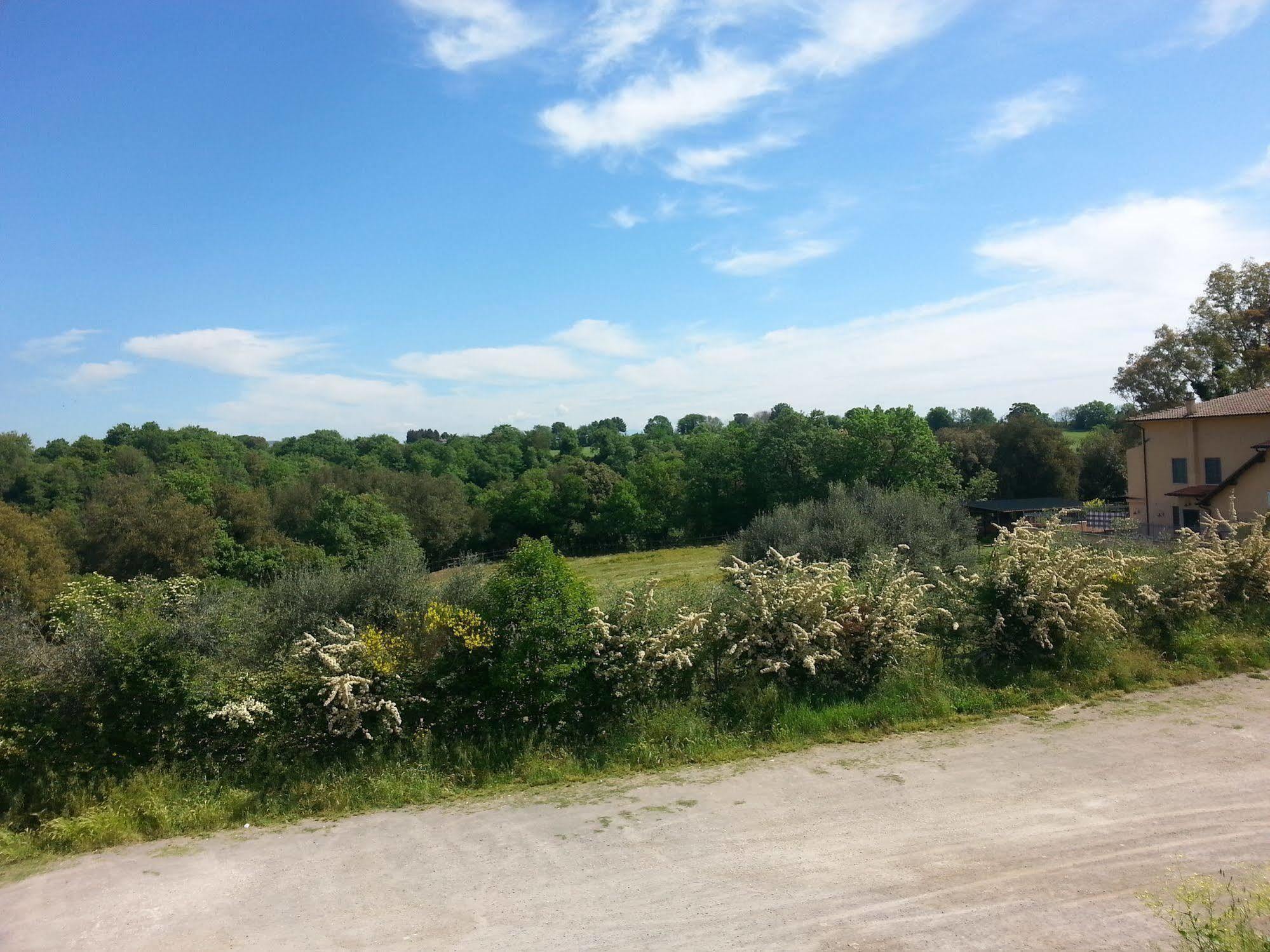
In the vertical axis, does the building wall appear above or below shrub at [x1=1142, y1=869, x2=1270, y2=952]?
above

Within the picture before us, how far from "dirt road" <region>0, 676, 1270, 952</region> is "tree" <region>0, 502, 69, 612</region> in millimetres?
24471

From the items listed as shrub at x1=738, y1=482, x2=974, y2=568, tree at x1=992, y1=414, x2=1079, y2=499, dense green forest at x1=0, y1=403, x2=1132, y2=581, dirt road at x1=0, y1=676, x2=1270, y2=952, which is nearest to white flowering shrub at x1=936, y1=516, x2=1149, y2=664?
dirt road at x1=0, y1=676, x2=1270, y2=952

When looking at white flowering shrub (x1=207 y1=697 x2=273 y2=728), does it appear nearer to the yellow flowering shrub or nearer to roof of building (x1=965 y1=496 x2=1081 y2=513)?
the yellow flowering shrub

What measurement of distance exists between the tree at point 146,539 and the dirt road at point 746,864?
35.0m

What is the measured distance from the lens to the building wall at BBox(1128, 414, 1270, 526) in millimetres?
29359

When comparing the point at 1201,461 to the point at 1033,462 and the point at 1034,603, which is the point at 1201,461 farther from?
the point at 1033,462

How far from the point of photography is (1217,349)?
42.7 metres

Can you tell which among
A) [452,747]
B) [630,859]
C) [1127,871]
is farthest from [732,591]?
[1127,871]

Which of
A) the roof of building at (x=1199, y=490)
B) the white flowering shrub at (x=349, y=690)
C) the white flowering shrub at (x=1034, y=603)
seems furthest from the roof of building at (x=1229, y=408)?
the white flowering shrub at (x=349, y=690)

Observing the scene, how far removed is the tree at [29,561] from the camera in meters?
27.1

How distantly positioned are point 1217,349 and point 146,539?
2183 inches

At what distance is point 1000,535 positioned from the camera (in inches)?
488

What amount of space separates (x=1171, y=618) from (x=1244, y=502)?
74.7ft

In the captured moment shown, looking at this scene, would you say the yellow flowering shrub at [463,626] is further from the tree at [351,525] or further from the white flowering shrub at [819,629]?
the tree at [351,525]
